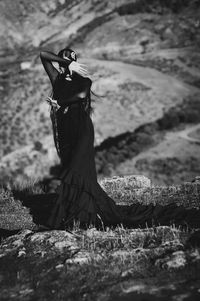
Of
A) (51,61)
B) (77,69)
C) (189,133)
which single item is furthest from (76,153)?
(189,133)

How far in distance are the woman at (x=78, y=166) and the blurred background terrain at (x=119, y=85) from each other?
4.76 meters

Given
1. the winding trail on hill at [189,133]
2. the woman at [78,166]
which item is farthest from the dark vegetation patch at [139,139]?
the woman at [78,166]

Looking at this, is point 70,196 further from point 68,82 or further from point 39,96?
point 39,96

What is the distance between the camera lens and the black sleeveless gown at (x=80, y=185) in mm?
7410

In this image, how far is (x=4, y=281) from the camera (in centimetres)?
537

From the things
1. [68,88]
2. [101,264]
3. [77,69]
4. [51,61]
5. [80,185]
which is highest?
[51,61]

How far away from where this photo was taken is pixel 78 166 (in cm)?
746

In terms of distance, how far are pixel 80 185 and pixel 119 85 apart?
2008 inches

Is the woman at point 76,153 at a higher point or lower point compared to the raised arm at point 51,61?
lower

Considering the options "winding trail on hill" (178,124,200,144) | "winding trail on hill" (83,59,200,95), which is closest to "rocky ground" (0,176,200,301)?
"winding trail on hill" (178,124,200,144)

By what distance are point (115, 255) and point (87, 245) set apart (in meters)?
0.56

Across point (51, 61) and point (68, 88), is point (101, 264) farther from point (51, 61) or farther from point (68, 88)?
point (51, 61)

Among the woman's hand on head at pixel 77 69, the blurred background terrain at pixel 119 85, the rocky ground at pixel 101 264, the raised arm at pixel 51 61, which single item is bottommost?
the rocky ground at pixel 101 264

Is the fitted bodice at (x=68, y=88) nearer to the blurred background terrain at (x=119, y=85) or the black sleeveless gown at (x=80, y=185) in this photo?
the black sleeveless gown at (x=80, y=185)
